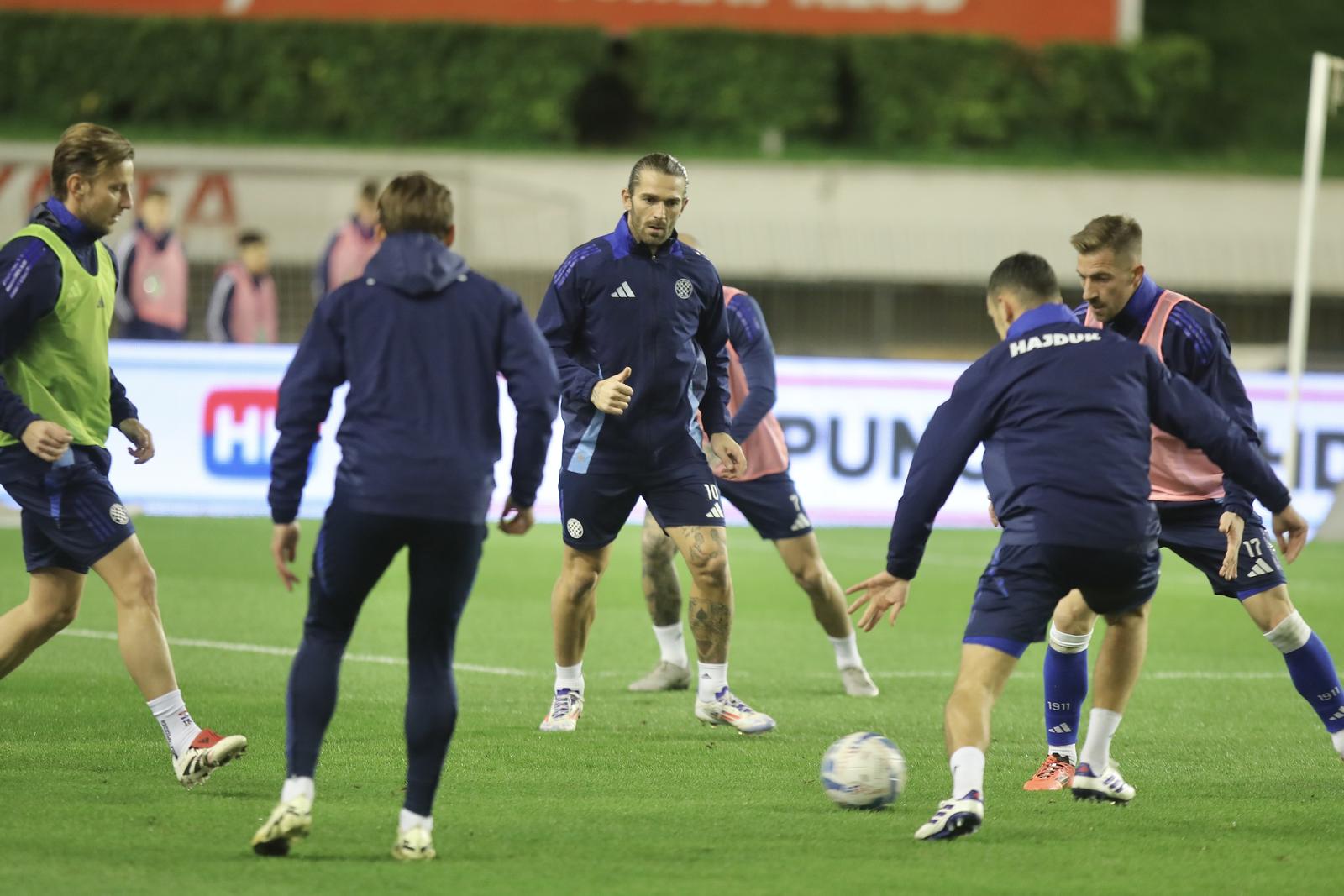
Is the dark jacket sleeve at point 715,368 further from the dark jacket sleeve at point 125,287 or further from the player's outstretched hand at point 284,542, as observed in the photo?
the dark jacket sleeve at point 125,287

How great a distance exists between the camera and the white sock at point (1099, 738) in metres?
6.52

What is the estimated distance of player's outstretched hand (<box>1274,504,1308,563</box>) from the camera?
20.8ft

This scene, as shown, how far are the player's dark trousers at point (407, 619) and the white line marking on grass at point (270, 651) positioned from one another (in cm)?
401

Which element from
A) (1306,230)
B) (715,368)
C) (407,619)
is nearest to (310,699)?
(407,619)

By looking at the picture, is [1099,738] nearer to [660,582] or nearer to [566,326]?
[566,326]

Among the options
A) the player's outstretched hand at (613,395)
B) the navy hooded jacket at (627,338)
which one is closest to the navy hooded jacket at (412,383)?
the player's outstretched hand at (613,395)

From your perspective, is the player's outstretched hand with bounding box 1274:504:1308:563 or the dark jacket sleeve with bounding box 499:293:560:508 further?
the player's outstretched hand with bounding box 1274:504:1308:563

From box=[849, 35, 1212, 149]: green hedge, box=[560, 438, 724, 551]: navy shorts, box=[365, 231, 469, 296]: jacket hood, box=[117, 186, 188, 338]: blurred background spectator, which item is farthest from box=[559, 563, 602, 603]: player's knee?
box=[849, 35, 1212, 149]: green hedge

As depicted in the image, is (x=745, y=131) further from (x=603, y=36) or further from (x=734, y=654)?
(x=734, y=654)

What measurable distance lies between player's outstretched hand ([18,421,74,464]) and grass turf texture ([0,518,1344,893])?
3.83 ft

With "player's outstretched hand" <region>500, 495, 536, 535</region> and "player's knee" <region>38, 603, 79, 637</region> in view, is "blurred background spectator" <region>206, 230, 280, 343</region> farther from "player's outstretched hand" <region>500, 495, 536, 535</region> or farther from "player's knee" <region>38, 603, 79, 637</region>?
"player's outstretched hand" <region>500, 495, 536, 535</region>

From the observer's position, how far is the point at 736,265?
2539cm

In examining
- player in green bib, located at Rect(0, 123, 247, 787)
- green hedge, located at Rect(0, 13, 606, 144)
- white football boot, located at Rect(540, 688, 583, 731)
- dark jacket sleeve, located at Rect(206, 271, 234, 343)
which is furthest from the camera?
green hedge, located at Rect(0, 13, 606, 144)

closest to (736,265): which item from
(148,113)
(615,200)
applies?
(615,200)
